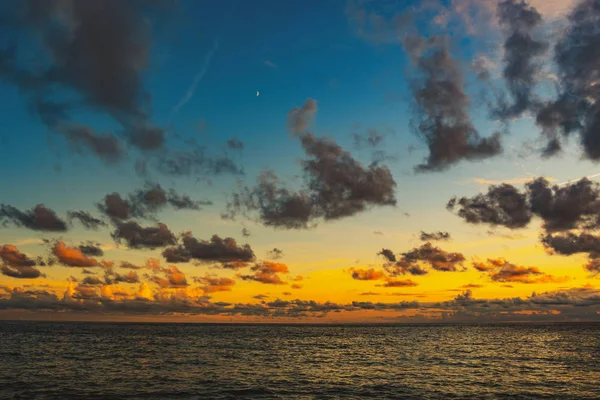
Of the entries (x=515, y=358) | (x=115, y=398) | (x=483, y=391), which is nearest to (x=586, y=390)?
(x=483, y=391)

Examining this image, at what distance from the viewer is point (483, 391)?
53.0 meters

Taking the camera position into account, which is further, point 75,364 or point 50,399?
point 75,364

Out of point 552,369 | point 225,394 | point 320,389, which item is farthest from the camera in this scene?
point 552,369

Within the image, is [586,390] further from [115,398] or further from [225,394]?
[115,398]

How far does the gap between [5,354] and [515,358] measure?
103 metres

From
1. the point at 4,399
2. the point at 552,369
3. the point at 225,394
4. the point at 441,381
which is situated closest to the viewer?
the point at 4,399

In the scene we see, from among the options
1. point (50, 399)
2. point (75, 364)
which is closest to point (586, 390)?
point (50, 399)

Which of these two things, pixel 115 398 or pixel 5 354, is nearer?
pixel 115 398

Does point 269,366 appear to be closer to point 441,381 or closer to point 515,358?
point 441,381

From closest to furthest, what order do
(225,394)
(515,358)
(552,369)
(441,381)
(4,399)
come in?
(4,399) → (225,394) → (441,381) → (552,369) → (515,358)

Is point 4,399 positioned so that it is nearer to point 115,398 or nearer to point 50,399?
point 50,399

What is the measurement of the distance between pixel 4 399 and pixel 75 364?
32039 mm

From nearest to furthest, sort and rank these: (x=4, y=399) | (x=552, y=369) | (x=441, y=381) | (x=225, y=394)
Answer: (x=4, y=399)
(x=225, y=394)
(x=441, y=381)
(x=552, y=369)

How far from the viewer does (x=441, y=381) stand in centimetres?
6053
